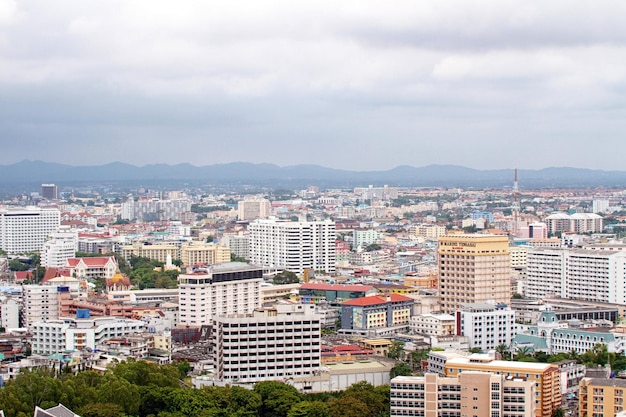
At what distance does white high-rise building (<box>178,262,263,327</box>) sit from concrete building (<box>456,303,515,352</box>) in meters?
7.74

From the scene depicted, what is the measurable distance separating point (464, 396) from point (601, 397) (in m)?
2.91

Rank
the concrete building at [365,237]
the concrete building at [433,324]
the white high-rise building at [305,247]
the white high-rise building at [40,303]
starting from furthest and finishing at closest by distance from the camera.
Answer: the concrete building at [365,237] → the white high-rise building at [305,247] → the white high-rise building at [40,303] → the concrete building at [433,324]

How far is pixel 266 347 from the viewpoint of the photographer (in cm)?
2956

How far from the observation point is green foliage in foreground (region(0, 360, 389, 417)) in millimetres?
25250

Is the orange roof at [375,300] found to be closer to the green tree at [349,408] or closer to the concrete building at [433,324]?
the concrete building at [433,324]

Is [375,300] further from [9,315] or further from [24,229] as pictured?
[24,229]

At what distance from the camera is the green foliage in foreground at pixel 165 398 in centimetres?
2525

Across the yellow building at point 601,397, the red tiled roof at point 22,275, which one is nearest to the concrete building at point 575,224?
the red tiled roof at point 22,275

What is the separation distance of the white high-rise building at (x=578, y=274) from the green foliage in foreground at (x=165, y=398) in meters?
18.7

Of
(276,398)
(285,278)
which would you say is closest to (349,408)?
(276,398)

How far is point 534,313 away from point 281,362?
13.2 m

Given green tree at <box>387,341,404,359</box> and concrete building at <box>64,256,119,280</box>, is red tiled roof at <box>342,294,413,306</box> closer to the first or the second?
green tree at <box>387,341,404,359</box>

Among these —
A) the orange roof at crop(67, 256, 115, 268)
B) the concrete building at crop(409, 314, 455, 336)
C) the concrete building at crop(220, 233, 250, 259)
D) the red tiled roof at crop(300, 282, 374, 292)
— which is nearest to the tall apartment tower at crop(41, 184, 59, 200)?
the concrete building at crop(220, 233, 250, 259)

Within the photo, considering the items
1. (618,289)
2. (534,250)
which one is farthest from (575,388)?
(534,250)
